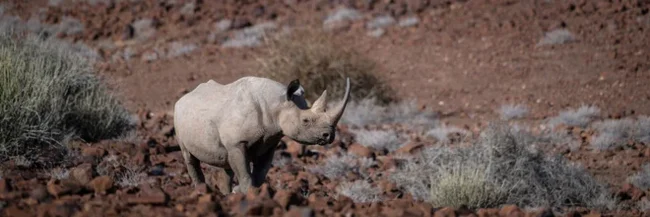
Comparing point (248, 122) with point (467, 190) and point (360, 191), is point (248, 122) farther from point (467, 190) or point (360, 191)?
point (360, 191)

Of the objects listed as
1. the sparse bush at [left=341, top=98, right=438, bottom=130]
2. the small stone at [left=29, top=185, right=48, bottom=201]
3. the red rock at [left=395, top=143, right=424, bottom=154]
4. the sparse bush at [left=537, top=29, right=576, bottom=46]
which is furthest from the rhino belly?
the sparse bush at [left=537, top=29, right=576, bottom=46]

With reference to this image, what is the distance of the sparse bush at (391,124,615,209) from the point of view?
343 inches

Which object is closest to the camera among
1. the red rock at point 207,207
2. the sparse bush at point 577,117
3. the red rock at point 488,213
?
the red rock at point 207,207

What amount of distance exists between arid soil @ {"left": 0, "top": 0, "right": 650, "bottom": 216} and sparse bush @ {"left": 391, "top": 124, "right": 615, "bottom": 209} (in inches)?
11.9

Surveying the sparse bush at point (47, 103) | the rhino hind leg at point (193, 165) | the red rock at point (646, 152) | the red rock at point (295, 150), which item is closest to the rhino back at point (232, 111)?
the rhino hind leg at point (193, 165)

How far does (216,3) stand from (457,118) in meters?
11.1

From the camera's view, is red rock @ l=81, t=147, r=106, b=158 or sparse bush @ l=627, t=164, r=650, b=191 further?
sparse bush @ l=627, t=164, r=650, b=191

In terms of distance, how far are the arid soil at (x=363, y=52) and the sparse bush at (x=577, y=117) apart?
0.91 feet

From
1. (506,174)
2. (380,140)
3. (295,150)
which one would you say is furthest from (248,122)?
(380,140)

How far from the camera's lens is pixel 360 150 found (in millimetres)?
10984

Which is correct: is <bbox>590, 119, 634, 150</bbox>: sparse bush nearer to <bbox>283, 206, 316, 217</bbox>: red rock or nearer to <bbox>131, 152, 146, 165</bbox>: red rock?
<bbox>131, 152, 146, 165</bbox>: red rock

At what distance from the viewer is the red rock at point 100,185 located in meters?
5.77

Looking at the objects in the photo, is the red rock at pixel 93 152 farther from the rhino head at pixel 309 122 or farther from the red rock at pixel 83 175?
the rhino head at pixel 309 122

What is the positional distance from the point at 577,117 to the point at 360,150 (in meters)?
4.23
